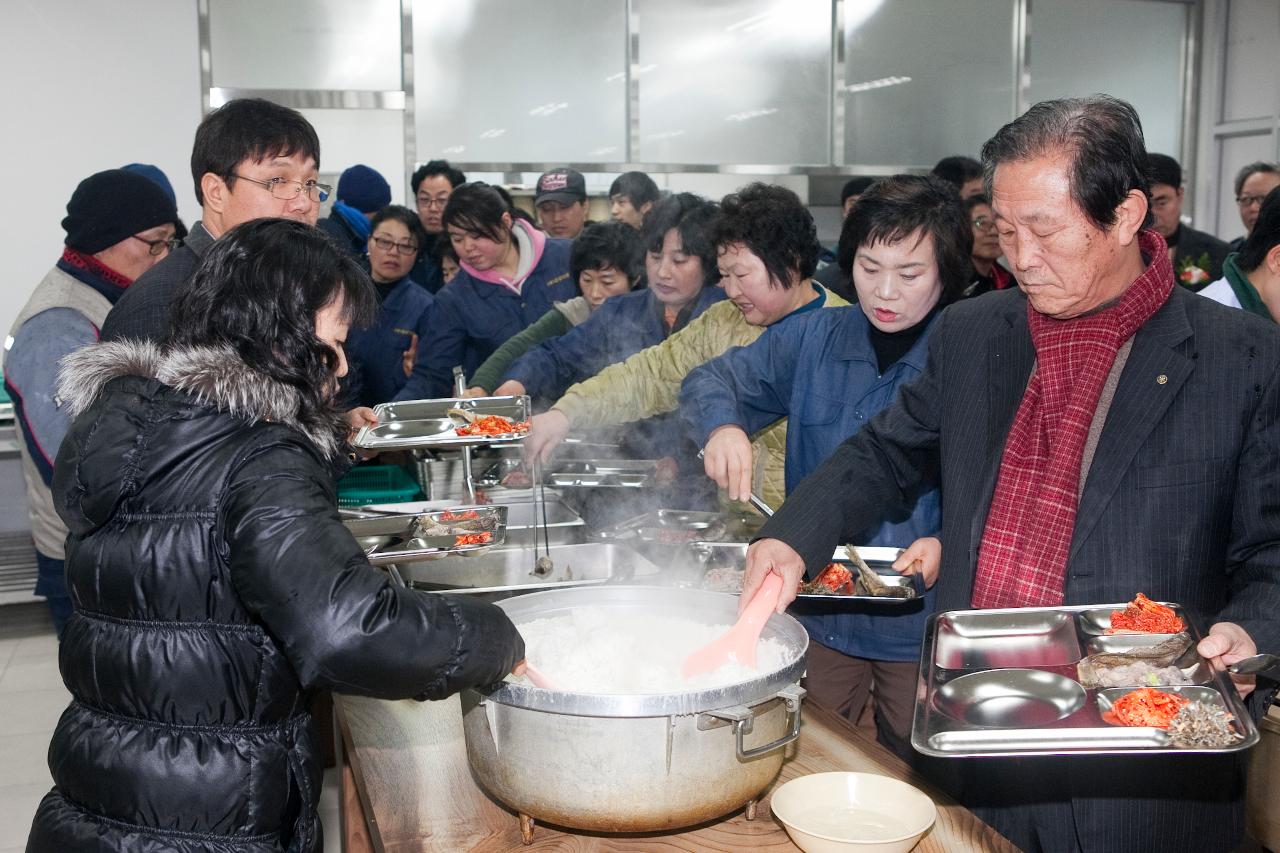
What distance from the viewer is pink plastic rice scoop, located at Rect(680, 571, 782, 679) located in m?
1.41

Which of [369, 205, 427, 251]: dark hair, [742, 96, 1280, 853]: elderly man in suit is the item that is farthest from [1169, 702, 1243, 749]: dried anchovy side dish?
[369, 205, 427, 251]: dark hair

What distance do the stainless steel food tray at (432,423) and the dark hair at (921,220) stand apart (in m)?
0.85

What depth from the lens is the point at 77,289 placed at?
2.78 metres

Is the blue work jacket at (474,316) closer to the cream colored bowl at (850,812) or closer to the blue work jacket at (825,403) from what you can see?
the blue work jacket at (825,403)

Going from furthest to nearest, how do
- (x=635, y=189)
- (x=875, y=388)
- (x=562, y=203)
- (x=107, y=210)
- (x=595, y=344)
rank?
(x=562, y=203) < (x=635, y=189) < (x=595, y=344) < (x=107, y=210) < (x=875, y=388)

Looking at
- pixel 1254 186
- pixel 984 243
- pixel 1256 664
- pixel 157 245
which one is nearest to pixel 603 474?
pixel 157 245

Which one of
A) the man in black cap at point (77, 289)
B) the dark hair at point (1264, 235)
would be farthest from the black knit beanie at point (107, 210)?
the dark hair at point (1264, 235)

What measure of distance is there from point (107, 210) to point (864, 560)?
2.09 m

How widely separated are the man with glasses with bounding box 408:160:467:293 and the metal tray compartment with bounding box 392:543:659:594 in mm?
2862

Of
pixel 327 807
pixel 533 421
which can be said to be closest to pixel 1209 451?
pixel 533 421

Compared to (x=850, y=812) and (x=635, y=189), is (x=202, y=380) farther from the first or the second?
(x=635, y=189)

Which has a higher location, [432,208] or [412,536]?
[432,208]

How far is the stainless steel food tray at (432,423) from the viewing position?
240cm

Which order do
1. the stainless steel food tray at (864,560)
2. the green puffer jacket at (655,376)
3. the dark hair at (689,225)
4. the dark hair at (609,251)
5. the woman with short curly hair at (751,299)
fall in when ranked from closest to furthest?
1. the stainless steel food tray at (864,560)
2. the woman with short curly hair at (751,299)
3. the green puffer jacket at (655,376)
4. the dark hair at (689,225)
5. the dark hair at (609,251)
